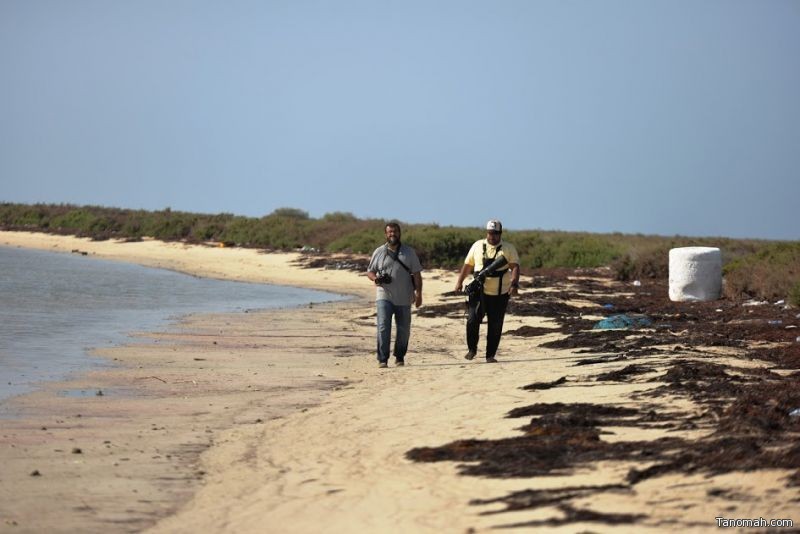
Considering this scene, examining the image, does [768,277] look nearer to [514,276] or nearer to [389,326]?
[514,276]

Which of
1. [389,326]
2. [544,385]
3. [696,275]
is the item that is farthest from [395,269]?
[696,275]

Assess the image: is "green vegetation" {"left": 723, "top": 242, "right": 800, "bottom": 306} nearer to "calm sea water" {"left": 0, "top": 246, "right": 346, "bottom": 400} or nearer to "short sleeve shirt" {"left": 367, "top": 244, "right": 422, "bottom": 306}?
"short sleeve shirt" {"left": 367, "top": 244, "right": 422, "bottom": 306}

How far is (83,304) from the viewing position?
27359 mm

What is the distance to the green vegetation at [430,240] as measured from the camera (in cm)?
2603

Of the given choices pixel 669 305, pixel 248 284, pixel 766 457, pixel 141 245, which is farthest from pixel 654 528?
pixel 141 245

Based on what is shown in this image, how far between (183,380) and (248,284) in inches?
909

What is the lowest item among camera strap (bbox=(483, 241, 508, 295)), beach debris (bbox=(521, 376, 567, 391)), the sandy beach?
the sandy beach

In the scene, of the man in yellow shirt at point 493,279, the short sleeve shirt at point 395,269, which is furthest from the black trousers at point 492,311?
the short sleeve shirt at point 395,269

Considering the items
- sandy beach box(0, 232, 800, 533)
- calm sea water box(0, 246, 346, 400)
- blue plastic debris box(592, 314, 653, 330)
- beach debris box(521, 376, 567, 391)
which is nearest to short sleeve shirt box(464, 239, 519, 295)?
sandy beach box(0, 232, 800, 533)

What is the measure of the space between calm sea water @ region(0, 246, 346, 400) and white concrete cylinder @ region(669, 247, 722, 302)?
9.13m

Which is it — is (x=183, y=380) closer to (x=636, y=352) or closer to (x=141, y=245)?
(x=636, y=352)

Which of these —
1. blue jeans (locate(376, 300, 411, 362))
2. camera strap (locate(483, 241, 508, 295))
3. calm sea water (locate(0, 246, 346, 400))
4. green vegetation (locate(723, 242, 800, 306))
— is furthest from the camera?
green vegetation (locate(723, 242, 800, 306))

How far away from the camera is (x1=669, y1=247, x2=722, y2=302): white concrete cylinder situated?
24.4 meters

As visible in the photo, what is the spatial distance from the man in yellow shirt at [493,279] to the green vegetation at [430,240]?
333 inches
